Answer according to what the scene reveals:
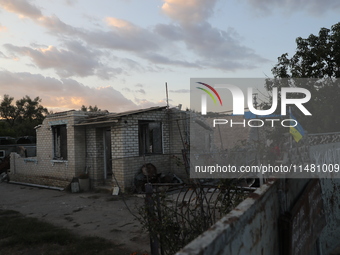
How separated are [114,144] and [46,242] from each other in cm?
520

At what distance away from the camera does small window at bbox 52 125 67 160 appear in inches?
502

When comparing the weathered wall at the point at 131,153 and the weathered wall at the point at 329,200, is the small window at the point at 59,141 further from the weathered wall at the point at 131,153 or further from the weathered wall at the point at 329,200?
the weathered wall at the point at 329,200

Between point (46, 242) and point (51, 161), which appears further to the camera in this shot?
point (51, 161)

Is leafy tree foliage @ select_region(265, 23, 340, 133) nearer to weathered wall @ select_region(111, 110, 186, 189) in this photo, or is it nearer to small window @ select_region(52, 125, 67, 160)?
weathered wall @ select_region(111, 110, 186, 189)

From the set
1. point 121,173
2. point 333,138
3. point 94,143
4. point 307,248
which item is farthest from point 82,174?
point 307,248

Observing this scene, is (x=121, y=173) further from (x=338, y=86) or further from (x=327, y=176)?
(x=338, y=86)

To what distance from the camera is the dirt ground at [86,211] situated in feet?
18.9

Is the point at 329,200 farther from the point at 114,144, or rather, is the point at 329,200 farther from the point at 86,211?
the point at 114,144

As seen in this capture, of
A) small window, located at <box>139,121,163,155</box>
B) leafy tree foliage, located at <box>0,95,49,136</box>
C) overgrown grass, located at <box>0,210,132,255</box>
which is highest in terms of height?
leafy tree foliage, located at <box>0,95,49,136</box>

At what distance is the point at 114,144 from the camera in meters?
10.4

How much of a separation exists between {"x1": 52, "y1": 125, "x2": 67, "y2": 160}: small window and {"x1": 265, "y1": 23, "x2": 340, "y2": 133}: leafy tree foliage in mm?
8904

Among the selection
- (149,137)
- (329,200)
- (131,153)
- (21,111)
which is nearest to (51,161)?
(131,153)

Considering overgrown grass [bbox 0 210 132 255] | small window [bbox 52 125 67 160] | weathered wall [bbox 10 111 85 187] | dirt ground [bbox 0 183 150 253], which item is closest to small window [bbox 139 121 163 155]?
dirt ground [bbox 0 183 150 253]

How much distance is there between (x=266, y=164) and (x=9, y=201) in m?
9.83
